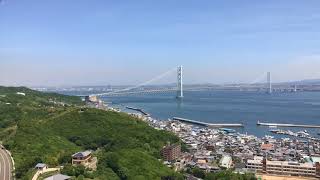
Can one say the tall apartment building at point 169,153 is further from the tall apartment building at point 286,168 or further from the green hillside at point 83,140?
the tall apartment building at point 286,168

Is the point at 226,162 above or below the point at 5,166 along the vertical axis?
below

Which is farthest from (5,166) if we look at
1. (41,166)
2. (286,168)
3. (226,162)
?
(286,168)

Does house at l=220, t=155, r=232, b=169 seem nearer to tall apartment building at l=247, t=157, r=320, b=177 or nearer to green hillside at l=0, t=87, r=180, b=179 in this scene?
tall apartment building at l=247, t=157, r=320, b=177

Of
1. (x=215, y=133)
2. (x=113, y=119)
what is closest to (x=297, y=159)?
(x=215, y=133)

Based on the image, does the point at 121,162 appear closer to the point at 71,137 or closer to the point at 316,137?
the point at 71,137

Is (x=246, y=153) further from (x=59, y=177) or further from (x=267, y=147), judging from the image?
(x=59, y=177)

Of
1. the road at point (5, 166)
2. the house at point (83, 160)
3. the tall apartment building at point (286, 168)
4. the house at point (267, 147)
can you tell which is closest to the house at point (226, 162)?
the tall apartment building at point (286, 168)
